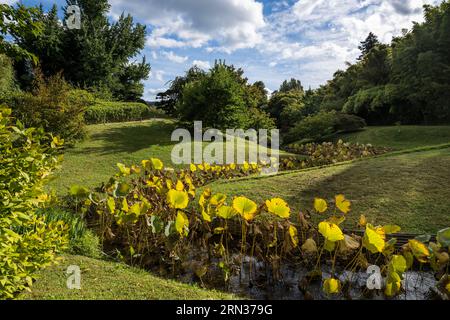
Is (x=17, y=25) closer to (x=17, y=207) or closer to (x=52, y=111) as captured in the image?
(x=17, y=207)

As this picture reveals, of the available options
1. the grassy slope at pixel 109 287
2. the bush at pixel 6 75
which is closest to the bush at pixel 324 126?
the bush at pixel 6 75

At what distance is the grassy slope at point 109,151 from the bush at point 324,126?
354 inches

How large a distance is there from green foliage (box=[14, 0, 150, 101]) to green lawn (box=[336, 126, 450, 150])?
→ 18.9 meters

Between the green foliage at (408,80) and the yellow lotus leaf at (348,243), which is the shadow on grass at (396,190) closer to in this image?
the yellow lotus leaf at (348,243)

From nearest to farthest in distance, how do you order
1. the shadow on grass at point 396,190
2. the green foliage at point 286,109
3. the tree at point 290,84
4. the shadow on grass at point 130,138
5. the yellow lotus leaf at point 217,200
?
the yellow lotus leaf at point 217,200 < the shadow on grass at point 396,190 < the shadow on grass at point 130,138 < the green foliage at point 286,109 < the tree at point 290,84

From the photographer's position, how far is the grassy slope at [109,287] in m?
3.07

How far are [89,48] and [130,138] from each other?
1472 centimetres

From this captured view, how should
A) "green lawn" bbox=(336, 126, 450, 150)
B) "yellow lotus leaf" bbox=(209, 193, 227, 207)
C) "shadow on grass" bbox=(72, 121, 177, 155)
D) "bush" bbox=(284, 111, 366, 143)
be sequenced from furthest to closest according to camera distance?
"bush" bbox=(284, 111, 366, 143) < "green lawn" bbox=(336, 126, 450, 150) < "shadow on grass" bbox=(72, 121, 177, 155) < "yellow lotus leaf" bbox=(209, 193, 227, 207)

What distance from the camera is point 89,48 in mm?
25578

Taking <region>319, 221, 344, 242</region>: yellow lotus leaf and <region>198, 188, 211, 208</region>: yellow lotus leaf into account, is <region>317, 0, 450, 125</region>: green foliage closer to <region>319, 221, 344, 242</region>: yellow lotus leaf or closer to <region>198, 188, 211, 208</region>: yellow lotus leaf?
<region>198, 188, 211, 208</region>: yellow lotus leaf

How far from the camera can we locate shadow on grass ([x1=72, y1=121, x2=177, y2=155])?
41.7 feet

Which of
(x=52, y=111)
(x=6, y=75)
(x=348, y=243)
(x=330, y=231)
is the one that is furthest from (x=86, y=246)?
(x=6, y=75)

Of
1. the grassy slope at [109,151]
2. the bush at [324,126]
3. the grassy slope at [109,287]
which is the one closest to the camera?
the grassy slope at [109,287]

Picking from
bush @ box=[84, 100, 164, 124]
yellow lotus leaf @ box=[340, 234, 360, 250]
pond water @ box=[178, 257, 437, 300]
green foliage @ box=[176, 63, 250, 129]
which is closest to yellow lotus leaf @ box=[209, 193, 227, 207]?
pond water @ box=[178, 257, 437, 300]
